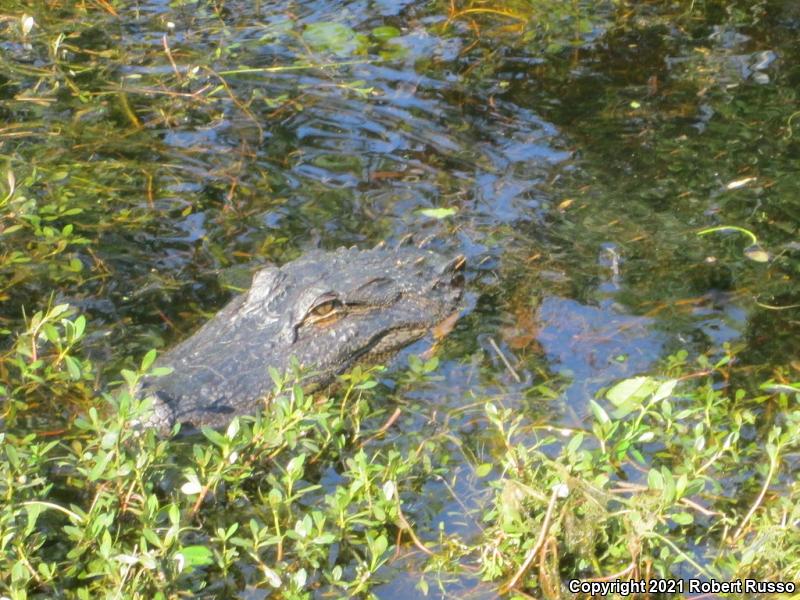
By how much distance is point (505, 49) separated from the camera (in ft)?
24.1

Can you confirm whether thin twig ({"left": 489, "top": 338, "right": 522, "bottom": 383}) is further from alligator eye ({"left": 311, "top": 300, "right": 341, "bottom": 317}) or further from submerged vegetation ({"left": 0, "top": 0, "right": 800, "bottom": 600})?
alligator eye ({"left": 311, "top": 300, "right": 341, "bottom": 317})

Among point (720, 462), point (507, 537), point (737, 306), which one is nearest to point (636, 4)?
point (737, 306)

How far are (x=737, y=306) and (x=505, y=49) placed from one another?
9.98 feet

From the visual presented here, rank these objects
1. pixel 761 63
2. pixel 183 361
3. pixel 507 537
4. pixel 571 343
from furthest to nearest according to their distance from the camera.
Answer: pixel 761 63, pixel 571 343, pixel 183 361, pixel 507 537

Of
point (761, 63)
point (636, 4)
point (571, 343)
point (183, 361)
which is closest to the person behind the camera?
point (183, 361)

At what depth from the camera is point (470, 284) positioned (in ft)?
17.4

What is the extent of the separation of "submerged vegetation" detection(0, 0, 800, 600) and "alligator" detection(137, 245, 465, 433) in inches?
5.6

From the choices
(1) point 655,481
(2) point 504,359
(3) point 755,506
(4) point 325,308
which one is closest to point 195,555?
(1) point 655,481

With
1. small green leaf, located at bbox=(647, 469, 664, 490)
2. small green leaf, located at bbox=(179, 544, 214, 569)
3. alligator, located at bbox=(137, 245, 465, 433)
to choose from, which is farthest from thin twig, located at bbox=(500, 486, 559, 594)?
alligator, located at bbox=(137, 245, 465, 433)

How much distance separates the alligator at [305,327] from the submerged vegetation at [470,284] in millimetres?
143

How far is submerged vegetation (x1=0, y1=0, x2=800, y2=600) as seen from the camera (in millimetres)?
3451

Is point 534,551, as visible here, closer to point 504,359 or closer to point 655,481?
point 655,481

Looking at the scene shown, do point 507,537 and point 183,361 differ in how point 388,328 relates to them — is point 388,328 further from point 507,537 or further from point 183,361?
point 507,537

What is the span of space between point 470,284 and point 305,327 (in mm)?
1039
